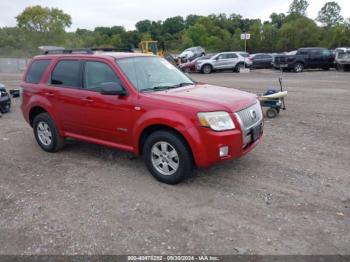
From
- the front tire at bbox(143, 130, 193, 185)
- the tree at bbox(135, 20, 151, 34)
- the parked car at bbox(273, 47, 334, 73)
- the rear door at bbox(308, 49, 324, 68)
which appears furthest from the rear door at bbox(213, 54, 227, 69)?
the tree at bbox(135, 20, 151, 34)

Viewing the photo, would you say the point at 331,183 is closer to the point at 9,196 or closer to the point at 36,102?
the point at 9,196

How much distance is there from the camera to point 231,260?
10.9 ft

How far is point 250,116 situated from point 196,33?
252 ft

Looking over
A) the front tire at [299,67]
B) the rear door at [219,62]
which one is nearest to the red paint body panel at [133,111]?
the rear door at [219,62]

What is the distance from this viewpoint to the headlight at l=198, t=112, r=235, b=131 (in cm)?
455

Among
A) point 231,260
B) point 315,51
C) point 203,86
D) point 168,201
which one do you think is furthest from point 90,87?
point 315,51

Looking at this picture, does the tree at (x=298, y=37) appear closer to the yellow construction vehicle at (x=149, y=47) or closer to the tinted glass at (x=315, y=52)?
the yellow construction vehicle at (x=149, y=47)

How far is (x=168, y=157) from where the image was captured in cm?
494

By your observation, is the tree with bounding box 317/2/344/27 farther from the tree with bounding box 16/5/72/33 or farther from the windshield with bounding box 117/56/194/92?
the windshield with bounding box 117/56/194/92

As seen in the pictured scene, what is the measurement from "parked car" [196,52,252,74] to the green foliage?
23942 mm

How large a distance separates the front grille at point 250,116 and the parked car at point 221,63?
2246cm

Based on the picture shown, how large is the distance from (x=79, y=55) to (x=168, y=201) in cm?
291

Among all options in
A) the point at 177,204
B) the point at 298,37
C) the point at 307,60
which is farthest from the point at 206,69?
the point at 298,37

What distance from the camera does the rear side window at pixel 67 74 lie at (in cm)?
586
